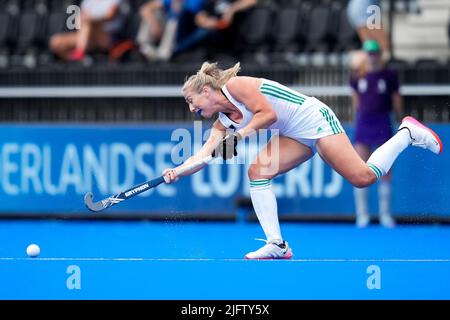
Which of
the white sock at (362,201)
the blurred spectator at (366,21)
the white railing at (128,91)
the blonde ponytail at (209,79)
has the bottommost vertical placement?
the white sock at (362,201)

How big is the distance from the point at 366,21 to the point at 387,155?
4.15 metres

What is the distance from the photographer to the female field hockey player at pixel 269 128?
9.96 m

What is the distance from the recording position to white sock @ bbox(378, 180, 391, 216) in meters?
14.6

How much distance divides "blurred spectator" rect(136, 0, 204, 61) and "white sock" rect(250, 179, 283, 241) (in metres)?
5.92

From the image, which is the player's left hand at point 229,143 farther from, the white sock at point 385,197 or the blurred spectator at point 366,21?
the white sock at point 385,197

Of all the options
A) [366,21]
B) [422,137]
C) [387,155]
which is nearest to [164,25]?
[366,21]

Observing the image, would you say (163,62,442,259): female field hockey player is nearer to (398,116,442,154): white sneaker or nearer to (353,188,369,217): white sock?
(398,116,442,154): white sneaker

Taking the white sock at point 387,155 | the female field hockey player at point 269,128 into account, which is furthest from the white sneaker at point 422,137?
the female field hockey player at point 269,128

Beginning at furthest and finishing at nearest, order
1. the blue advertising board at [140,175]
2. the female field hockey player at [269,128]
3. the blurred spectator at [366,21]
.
→ the blue advertising board at [140,175] → the blurred spectator at [366,21] → the female field hockey player at [269,128]

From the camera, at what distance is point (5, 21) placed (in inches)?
693

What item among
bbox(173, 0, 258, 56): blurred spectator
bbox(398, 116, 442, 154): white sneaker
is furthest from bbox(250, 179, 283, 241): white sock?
bbox(173, 0, 258, 56): blurred spectator

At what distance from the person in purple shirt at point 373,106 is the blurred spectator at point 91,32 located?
3.26 meters

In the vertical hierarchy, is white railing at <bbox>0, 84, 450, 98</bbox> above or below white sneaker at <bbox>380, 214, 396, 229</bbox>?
above
